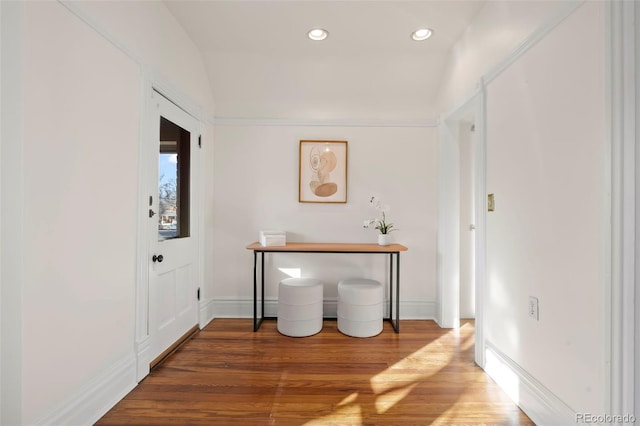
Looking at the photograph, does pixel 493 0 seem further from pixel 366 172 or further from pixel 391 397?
pixel 391 397

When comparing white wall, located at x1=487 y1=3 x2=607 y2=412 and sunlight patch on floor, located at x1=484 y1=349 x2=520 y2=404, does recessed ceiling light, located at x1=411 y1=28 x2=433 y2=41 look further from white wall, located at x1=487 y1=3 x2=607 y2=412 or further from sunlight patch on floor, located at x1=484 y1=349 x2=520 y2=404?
sunlight patch on floor, located at x1=484 y1=349 x2=520 y2=404

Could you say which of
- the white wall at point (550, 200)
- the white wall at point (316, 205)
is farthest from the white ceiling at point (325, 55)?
the white wall at point (550, 200)

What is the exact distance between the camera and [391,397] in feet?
5.45

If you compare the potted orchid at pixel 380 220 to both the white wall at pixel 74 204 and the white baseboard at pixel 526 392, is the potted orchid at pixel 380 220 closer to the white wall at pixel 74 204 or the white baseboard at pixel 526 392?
the white baseboard at pixel 526 392

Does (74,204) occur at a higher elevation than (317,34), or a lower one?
lower

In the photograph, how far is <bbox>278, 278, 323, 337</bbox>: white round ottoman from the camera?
98.0 inches

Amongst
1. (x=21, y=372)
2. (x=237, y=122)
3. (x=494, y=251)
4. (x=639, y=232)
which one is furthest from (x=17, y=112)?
(x=494, y=251)

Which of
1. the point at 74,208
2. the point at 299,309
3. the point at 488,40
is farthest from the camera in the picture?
the point at 299,309

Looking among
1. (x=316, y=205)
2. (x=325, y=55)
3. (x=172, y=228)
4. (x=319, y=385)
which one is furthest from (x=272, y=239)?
(x=325, y=55)

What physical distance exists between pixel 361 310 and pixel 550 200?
5.37 feet

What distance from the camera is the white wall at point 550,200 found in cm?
117

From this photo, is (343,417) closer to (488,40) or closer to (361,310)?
(361,310)

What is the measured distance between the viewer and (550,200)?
4.62 ft

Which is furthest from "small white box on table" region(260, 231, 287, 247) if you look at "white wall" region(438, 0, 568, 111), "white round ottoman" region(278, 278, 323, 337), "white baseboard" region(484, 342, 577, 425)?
"white wall" region(438, 0, 568, 111)
